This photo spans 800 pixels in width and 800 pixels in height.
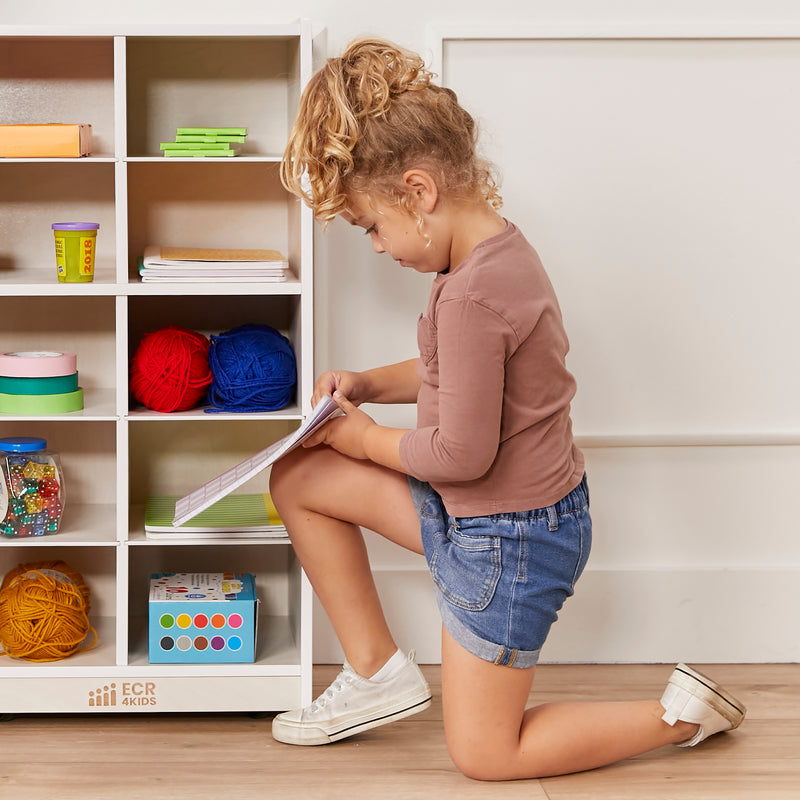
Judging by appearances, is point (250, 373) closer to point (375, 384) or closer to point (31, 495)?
point (375, 384)

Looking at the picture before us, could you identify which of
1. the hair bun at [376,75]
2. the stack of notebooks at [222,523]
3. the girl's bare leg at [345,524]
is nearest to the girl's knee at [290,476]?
the girl's bare leg at [345,524]

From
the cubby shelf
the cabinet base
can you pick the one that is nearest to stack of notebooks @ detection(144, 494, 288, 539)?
the cubby shelf

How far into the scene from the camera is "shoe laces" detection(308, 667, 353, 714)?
5.32 ft

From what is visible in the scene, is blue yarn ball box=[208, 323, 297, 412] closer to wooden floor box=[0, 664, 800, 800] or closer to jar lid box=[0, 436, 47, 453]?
jar lid box=[0, 436, 47, 453]

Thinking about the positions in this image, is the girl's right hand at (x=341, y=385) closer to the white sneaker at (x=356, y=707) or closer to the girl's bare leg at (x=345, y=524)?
the girl's bare leg at (x=345, y=524)

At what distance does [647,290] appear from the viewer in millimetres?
1966

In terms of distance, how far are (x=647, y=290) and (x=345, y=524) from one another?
0.76 m

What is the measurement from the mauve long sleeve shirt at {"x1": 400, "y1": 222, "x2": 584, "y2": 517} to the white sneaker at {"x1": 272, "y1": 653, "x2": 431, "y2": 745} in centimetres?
32

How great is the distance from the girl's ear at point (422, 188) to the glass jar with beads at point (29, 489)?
0.77 meters

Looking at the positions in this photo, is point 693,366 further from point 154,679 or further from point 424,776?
point 154,679

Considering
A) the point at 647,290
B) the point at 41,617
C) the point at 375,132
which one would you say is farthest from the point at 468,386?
the point at 41,617

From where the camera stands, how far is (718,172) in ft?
6.38

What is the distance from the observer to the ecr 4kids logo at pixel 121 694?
170cm

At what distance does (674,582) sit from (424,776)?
0.73m
